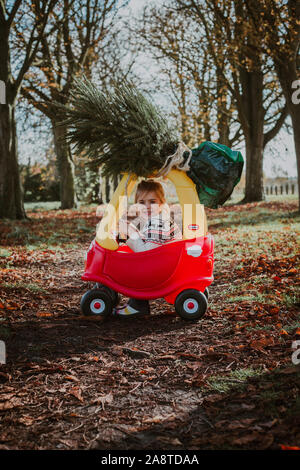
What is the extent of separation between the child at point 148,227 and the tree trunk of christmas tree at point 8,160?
7.88 metres

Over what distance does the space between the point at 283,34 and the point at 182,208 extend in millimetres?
8964

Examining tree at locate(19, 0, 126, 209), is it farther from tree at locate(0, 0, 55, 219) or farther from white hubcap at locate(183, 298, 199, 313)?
white hubcap at locate(183, 298, 199, 313)

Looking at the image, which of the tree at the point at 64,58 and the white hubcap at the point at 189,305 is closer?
the white hubcap at the point at 189,305

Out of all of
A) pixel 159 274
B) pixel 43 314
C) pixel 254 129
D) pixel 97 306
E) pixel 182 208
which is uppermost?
pixel 254 129

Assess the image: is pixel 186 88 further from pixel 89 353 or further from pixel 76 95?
pixel 89 353

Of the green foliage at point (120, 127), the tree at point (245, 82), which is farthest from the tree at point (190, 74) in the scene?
the green foliage at point (120, 127)

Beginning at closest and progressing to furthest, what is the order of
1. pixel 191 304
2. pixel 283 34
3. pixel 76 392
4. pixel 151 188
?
1. pixel 76 392
2. pixel 191 304
3. pixel 151 188
4. pixel 283 34

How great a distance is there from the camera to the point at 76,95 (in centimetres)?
425

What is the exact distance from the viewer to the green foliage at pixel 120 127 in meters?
4.13

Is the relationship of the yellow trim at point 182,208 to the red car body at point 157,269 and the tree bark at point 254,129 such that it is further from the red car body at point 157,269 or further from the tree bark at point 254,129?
the tree bark at point 254,129

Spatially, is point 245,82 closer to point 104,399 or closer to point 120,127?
point 120,127

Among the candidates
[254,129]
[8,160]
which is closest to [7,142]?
[8,160]

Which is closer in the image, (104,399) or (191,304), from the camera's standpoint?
(104,399)

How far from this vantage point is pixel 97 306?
4191 millimetres
